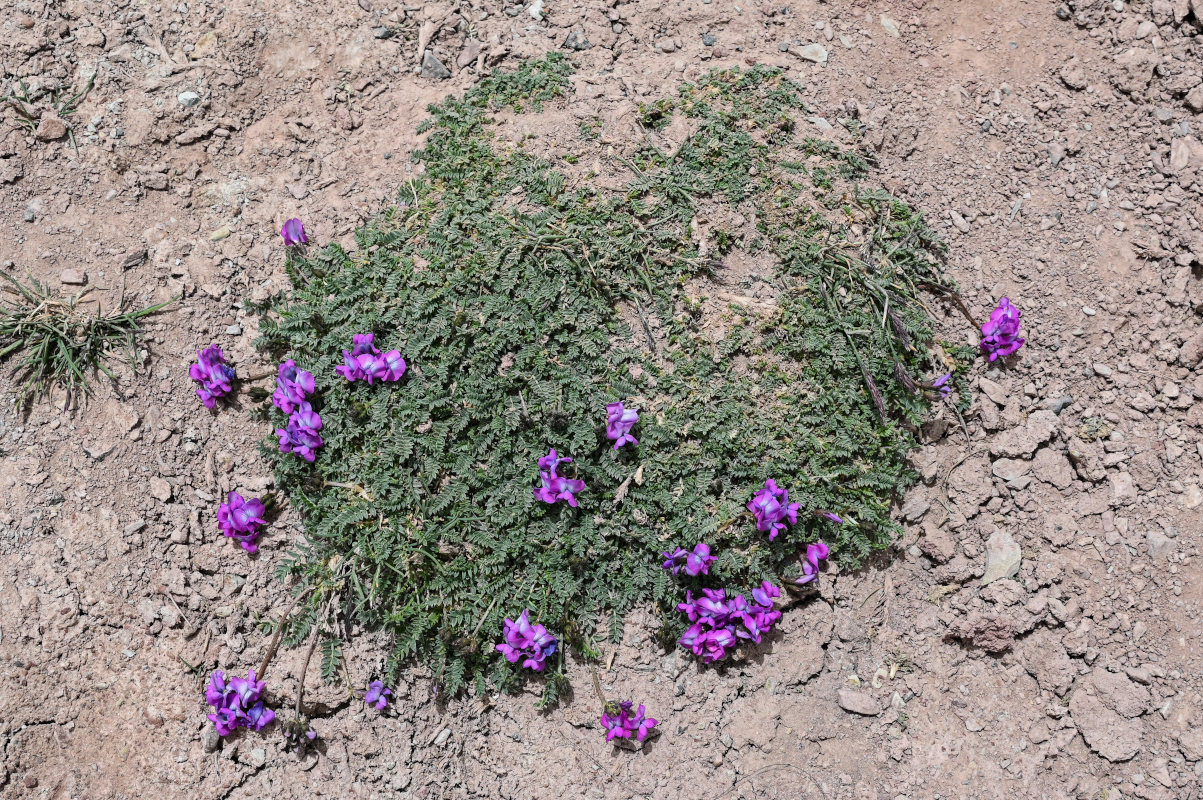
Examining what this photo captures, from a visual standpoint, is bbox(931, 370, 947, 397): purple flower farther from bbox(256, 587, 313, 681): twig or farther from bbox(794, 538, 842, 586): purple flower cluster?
bbox(256, 587, 313, 681): twig

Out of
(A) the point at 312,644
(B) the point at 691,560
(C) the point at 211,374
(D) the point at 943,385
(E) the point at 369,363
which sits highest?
(E) the point at 369,363

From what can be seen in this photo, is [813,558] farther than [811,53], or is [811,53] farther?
[811,53]

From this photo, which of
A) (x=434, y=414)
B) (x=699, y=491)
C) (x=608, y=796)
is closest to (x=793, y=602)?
(x=699, y=491)

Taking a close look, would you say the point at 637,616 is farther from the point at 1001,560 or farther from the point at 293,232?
the point at 293,232

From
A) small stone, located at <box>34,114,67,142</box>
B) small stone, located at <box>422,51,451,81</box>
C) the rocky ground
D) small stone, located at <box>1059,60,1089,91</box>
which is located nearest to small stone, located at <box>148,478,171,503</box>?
the rocky ground

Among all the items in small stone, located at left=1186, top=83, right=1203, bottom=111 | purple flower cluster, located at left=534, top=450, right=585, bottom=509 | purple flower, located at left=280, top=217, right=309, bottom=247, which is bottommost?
purple flower cluster, located at left=534, top=450, right=585, bottom=509

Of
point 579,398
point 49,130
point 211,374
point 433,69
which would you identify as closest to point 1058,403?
point 579,398

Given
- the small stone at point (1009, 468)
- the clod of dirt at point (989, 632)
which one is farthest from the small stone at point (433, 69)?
the clod of dirt at point (989, 632)

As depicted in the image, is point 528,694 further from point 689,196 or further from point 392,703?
point 689,196
